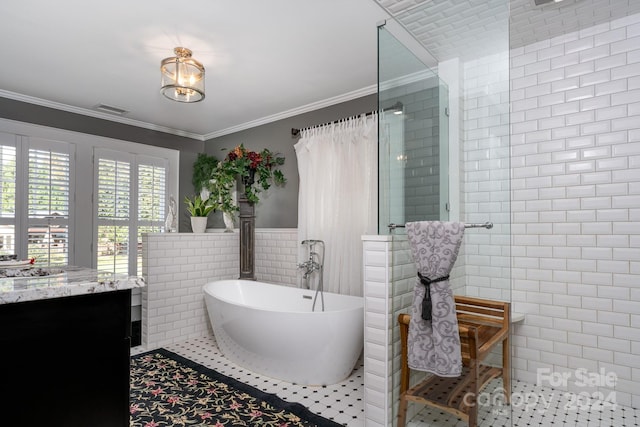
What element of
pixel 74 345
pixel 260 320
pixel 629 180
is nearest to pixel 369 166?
pixel 260 320

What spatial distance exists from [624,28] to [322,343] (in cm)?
302

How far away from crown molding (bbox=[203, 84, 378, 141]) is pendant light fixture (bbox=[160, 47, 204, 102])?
1442 mm

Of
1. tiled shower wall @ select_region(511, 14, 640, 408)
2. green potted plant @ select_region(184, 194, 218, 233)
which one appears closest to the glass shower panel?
tiled shower wall @ select_region(511, 14, 640, 408)

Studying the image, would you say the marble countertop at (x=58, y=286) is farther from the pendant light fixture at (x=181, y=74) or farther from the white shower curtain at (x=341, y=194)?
the white shower curtain at (x=341, y=194)

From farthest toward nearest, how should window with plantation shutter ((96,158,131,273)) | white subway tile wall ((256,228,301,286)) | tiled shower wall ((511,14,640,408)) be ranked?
1. window with plantation shutter ((96,158,131,273))
2. white subway tile wall ((256,228,301,286))
3. tiled shower wall ((511,14,640,408))

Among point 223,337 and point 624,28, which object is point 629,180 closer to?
point 624,28

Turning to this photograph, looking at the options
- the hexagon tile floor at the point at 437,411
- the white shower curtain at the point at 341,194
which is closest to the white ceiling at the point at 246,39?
the white shower curtain at the point at 341,194

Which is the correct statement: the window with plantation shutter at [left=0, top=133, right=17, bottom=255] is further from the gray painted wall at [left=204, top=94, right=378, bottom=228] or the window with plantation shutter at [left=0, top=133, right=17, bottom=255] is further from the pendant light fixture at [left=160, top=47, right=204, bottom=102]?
the gray painted wall at [left=204, top=94, right=378, bottom=228]

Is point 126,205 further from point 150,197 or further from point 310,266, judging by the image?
point 310,266

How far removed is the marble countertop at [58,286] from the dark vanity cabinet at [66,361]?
36 mm

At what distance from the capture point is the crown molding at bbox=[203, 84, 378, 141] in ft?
11.7

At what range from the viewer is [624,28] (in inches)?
94.4

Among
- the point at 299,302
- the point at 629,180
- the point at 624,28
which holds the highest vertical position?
the point at 624,28

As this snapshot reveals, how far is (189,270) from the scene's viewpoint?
12.7 ft
